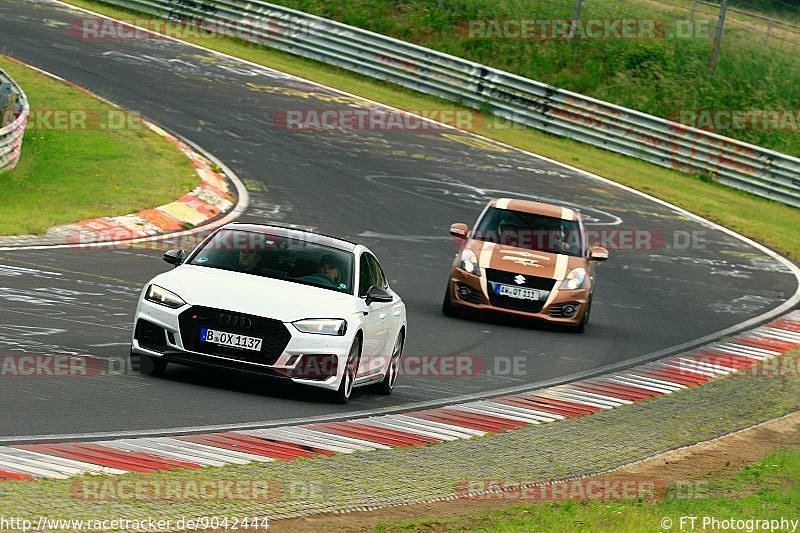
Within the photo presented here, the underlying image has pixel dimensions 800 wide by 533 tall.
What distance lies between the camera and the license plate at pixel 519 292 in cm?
1875

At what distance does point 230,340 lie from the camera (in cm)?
1170

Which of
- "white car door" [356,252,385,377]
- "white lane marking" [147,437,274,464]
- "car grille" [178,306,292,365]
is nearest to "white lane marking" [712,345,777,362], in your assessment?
"white car door" [356,252,385,377]

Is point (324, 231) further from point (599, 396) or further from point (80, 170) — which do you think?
point (599, 396)

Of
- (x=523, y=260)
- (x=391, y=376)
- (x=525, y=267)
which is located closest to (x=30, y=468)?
(x=391, y=376)

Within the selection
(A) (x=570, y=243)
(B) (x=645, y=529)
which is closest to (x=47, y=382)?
(B) (x=645, y=529)

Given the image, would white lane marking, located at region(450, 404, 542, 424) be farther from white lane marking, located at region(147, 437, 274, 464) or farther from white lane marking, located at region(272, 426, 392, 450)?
white lane marking, located at region(147, 437, 274, 464)

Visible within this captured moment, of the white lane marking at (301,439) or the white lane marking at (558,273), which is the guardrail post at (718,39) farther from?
the white lane marking at (301,439)

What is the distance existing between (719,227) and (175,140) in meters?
11.1

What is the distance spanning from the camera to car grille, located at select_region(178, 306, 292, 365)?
11688 millimetres

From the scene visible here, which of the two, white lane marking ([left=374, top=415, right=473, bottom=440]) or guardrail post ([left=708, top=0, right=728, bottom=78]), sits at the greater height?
guardrail post ([left=708, top=0, right=728, bottom=78])

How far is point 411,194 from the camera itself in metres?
27.7

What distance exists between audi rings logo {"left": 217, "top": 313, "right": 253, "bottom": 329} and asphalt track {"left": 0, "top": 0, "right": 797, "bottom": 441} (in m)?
0.58

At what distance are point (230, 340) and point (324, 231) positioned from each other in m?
11.9

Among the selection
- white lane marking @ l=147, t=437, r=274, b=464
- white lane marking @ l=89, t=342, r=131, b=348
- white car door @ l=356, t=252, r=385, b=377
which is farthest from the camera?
white lane marking @ l=89, t=342, r=131, b=348
